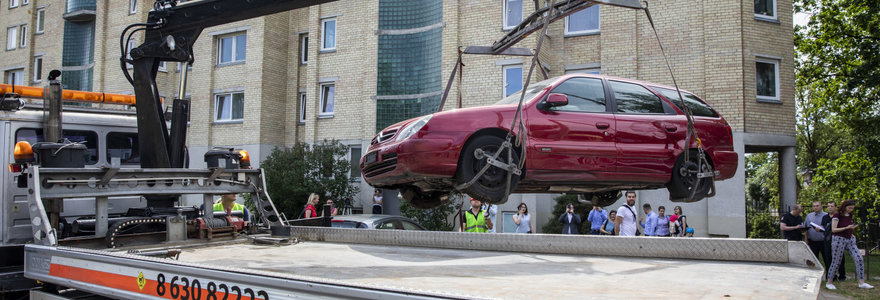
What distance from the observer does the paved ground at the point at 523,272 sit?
331 centimetres

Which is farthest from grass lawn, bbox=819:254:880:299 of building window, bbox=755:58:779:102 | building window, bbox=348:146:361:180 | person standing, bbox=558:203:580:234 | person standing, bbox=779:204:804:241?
building window, bbox=348:146:361:180

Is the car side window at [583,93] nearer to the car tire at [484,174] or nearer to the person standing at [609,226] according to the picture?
the car tire at [484,174]

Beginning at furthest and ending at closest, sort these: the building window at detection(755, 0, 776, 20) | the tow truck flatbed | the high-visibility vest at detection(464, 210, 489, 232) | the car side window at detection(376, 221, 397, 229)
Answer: the building window at detection(755, 0, 776, 20), the high-visibility vest at detection(464, 210, 489, 232), the car side window at detection(376, 221, 397, 229), the tow truck flatbed

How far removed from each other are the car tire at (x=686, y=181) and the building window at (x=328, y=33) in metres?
19.3

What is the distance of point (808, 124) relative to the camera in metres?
33.8

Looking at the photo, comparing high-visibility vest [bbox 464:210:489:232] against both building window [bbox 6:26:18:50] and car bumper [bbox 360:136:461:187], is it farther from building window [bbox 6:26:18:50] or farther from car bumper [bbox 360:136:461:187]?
building window [bbox 6:26:18:50]

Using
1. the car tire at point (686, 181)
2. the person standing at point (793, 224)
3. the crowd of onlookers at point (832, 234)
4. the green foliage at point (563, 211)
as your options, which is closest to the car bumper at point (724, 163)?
the car tire at point (686, 181)

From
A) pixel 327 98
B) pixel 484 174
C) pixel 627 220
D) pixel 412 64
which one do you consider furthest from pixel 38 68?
pixel 484 174

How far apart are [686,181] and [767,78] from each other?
1409 centimetres

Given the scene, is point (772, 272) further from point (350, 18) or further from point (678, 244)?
point (350, 18)

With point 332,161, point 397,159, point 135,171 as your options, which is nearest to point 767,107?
point 332,161

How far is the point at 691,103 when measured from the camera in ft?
19.0

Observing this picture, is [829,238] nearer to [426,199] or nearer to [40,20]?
[426,199]

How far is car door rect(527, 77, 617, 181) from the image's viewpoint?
16.8 ft
